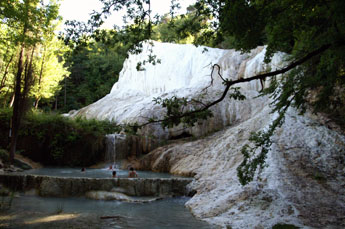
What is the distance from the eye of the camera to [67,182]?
9.98 meters

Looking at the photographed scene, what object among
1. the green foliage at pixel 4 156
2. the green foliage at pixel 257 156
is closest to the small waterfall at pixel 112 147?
the green foliage at pixel 4 156

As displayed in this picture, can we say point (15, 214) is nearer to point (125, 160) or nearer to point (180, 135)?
point (125, 160)

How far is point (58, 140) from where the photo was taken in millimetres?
17156

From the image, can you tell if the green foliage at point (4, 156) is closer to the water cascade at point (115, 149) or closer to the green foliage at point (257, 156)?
the water cascade at point (115, 149)

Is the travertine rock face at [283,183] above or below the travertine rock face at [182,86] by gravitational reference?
below

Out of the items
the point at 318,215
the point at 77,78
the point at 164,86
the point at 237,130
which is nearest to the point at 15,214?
the point at 318,215

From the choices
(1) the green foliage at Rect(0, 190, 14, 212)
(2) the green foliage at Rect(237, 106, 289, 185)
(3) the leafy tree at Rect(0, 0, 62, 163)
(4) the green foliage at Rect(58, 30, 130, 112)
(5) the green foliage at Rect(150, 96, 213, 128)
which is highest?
(4) the green foliage at Rect(58, 30, 130, 112)

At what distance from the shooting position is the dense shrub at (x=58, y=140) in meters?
16.8

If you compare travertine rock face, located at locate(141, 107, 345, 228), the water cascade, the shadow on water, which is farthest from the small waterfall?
the shadow on water

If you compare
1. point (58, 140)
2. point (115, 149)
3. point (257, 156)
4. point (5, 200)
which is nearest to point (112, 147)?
point (115, 149)

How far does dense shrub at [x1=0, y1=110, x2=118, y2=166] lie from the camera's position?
16797 millimetres

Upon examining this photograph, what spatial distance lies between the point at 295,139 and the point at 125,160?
9072 millimetres

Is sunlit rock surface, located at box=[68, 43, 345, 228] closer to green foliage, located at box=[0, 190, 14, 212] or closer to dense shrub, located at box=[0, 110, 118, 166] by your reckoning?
dense shrub, located at box=[0, 110, 118, 166]

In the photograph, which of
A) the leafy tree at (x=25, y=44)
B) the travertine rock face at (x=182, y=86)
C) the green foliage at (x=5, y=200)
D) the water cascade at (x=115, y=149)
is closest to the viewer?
the green foliage at (x=5, y=200)
